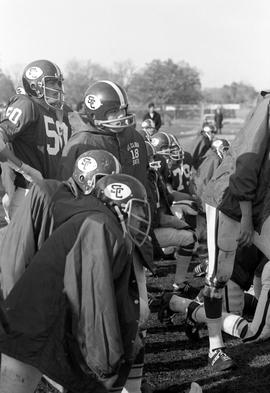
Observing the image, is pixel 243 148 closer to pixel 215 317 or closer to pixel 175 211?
pixel 215 317

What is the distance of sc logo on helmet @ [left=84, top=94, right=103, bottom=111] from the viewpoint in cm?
459

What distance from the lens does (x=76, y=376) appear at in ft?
9.64

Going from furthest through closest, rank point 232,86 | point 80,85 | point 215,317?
point 232,86
point 80,85
point 215,317

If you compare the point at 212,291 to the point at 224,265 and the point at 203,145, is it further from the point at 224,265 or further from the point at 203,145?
the point at 203,145

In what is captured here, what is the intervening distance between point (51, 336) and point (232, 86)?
8174cm

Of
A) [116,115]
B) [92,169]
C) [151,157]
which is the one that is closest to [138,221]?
[92,169]

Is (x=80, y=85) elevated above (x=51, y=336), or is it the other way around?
(x=51, y=336)

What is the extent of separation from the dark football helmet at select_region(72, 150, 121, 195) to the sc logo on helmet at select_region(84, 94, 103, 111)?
1.13 m

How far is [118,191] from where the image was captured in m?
3.09

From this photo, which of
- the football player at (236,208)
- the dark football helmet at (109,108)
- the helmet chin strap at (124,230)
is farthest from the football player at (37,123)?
the helmet chin strap at (124,230)

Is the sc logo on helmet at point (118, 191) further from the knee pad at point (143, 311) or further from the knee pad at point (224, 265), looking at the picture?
the knee pad at point (224, 265)

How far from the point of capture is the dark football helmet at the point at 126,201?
3.08 meters

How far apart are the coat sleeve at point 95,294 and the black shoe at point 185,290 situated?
11.3ft

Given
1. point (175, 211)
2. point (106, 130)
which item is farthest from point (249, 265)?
point (175, 211)
